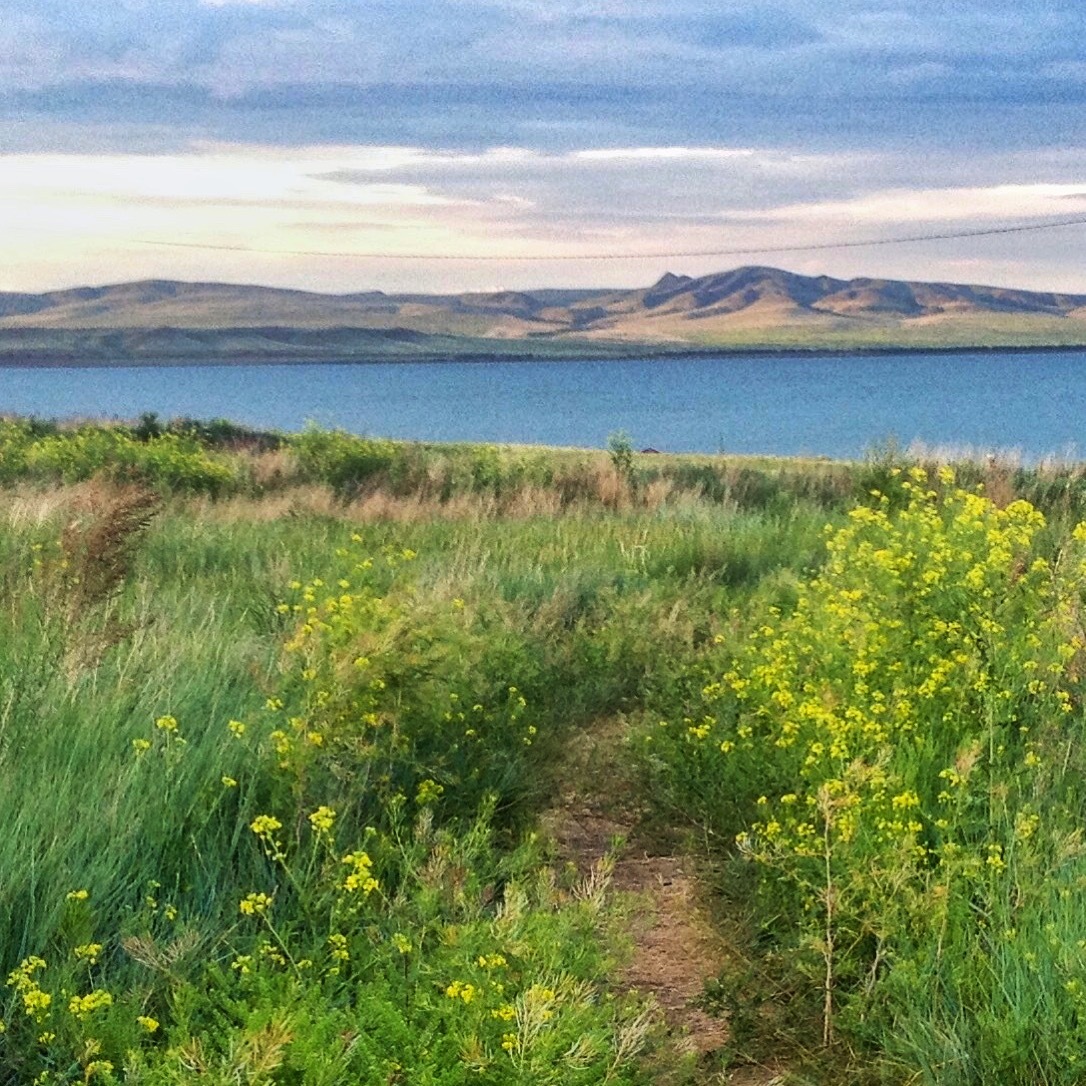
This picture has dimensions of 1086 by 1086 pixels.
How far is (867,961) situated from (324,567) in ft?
20.0

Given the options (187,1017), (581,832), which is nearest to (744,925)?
(581,832)

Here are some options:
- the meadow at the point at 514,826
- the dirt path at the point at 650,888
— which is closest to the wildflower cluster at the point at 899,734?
the meadow at the point at 514,826

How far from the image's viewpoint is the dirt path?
435cm

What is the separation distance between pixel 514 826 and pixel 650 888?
66 cm

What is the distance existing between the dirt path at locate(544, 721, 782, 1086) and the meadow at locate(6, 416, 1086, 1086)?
0.08 meters

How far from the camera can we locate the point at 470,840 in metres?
4.84

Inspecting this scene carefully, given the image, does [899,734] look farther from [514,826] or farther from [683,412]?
[683,412]

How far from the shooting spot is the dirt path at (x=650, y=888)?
4352 mm

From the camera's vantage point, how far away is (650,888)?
17.9 ft

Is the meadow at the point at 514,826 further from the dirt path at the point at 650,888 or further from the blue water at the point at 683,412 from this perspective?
the blue water at the point at 683,412

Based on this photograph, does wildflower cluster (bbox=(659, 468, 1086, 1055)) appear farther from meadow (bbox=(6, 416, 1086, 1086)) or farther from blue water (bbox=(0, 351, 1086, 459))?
blue water (bbox=(0, 351, 1086, 459))

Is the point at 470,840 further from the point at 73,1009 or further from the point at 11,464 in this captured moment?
the point at 11,464

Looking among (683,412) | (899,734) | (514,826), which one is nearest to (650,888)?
(514,826)

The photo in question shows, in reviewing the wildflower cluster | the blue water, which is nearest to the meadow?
the wildflower cluster
